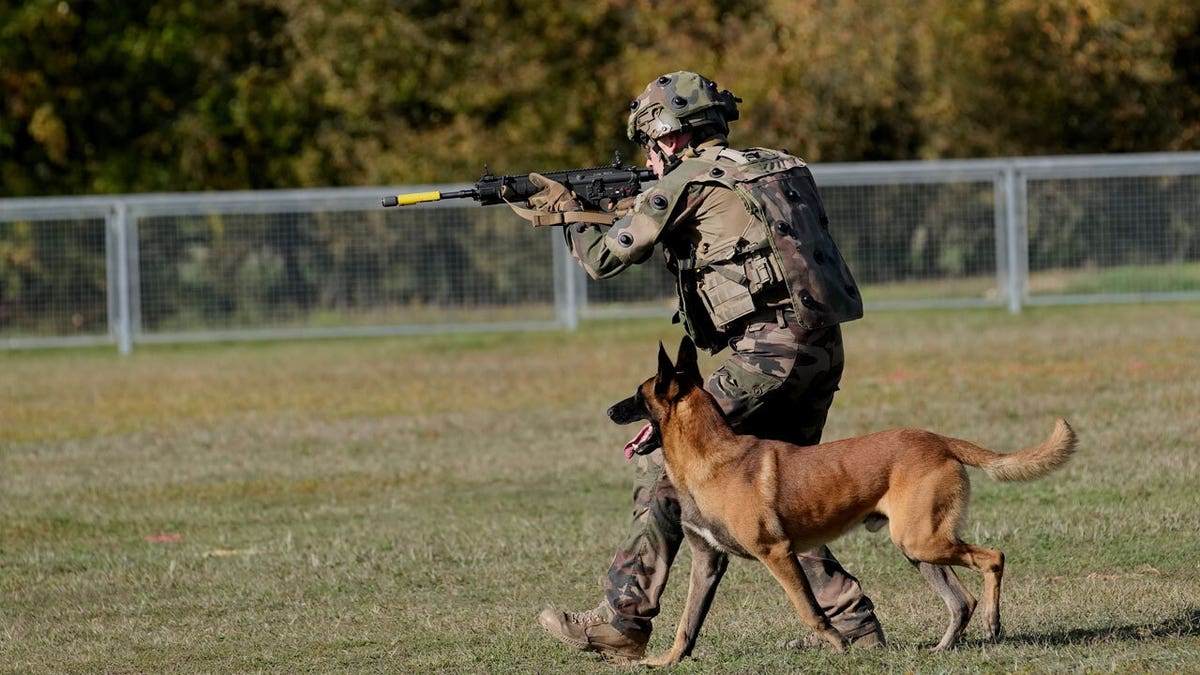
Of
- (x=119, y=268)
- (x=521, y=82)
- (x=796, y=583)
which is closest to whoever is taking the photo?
(x=796, y=583)

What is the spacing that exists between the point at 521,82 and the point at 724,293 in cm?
2363

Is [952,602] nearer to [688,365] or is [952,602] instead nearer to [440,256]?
[688,365]

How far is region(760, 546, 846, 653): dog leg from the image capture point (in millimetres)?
5875

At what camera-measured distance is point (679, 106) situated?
20.2ft

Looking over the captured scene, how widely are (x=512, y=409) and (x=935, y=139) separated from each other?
48.1ft

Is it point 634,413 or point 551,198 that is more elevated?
point 551,198

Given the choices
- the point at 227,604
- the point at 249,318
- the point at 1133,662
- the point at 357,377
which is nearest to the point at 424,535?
the point at 227,604

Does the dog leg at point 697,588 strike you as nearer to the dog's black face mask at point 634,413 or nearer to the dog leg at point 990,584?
the dog's black face mask at point 634,413

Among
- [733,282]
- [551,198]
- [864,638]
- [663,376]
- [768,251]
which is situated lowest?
[864,638]

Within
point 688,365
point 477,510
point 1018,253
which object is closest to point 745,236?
point 688,365

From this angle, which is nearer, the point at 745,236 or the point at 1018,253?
the point at 745,236

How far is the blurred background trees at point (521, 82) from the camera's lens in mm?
28109

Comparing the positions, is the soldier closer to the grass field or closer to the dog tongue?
the dog tongue

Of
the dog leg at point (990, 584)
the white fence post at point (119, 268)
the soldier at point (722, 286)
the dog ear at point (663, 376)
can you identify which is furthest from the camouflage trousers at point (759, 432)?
the white fence post at point (119, 268)
